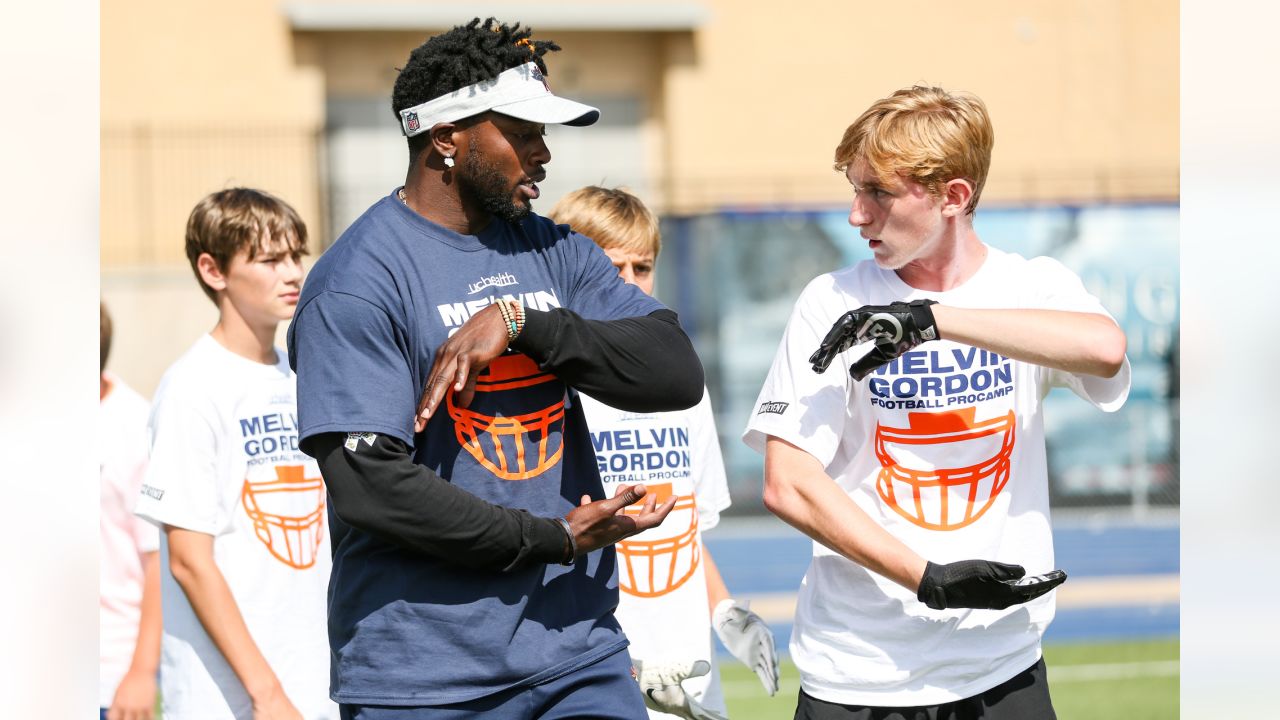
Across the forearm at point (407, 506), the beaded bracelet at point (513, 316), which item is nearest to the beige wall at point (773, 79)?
the beaded bracelet at point (513, 316)

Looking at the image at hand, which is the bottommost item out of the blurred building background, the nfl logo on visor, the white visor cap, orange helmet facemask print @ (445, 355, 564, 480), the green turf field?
the green turf field

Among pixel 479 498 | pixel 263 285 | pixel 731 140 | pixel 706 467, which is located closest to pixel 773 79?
pixel 731 140

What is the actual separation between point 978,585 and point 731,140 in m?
16.2

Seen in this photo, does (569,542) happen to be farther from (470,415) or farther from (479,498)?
(470,415)

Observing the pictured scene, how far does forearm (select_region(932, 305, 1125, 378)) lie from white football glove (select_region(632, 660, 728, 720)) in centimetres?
122

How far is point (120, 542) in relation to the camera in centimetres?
442

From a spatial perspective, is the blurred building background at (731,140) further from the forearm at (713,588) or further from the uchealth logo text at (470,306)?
the uchealth logo text at (470,306)

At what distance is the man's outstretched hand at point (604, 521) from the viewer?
102 inches

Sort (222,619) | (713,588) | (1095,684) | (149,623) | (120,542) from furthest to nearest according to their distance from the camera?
(1095,684), (120,542), (149,623), (713,588), (222,619)

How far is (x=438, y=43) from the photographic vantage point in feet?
9.12

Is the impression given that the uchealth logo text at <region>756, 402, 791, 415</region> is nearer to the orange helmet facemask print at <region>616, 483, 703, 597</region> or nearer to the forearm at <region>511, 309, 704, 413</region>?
the forearm at <region>511, 309, 704, 413</region>

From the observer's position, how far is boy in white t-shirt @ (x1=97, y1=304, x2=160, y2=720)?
430cm

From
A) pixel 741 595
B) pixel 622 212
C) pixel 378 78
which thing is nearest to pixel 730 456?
pixel 741 595

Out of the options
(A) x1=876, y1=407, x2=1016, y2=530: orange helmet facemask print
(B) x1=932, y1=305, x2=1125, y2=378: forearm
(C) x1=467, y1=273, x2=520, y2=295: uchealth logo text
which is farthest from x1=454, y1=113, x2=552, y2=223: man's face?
(A) x1=876, y1=407, x2=1016, y2=530: orange helmet facemask print
